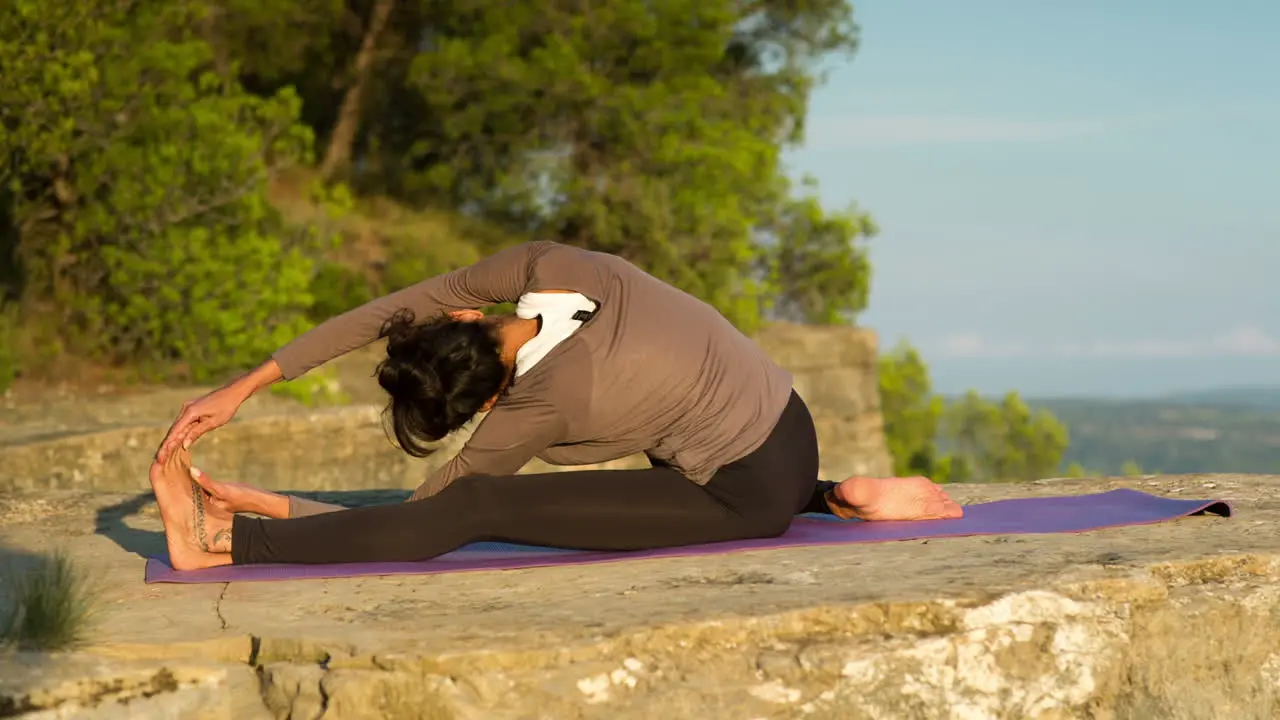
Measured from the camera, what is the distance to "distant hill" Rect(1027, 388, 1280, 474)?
73000 millimetres

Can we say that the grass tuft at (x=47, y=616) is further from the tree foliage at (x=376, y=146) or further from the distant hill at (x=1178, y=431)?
the distant hill at (x=1178, y=431)

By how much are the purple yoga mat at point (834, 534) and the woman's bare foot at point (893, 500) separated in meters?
0.04

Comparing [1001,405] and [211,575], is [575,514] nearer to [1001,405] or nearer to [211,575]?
[211,575]

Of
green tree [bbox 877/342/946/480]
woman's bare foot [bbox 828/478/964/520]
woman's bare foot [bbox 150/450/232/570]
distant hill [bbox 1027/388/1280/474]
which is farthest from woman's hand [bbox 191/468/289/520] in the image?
distant hill [bbox 1027/388/1280/474]

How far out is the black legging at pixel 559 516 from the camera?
3.77 meters

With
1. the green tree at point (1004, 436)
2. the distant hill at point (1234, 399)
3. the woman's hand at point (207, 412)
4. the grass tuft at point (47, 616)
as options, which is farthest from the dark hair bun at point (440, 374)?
the distant hill at point (1234, 399)

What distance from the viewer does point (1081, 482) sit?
544 cm

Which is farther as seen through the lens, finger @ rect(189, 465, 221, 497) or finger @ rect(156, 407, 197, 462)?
finger @ rect(189, 465, 221, 497)

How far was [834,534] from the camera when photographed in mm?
4184

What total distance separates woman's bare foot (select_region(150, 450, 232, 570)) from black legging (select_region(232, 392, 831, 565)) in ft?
0.21

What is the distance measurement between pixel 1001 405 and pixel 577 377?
118 ft

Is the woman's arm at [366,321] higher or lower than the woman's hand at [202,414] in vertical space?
higher

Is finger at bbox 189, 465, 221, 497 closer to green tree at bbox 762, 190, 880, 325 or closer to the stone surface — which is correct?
the stone surface

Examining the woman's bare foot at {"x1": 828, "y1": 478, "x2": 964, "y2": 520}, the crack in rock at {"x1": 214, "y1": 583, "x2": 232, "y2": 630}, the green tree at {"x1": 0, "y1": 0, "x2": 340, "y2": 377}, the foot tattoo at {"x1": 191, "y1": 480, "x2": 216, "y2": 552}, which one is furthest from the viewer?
the green tree at {"x1": 0, "y1": 0, "x2": 340, "y2": 377}
